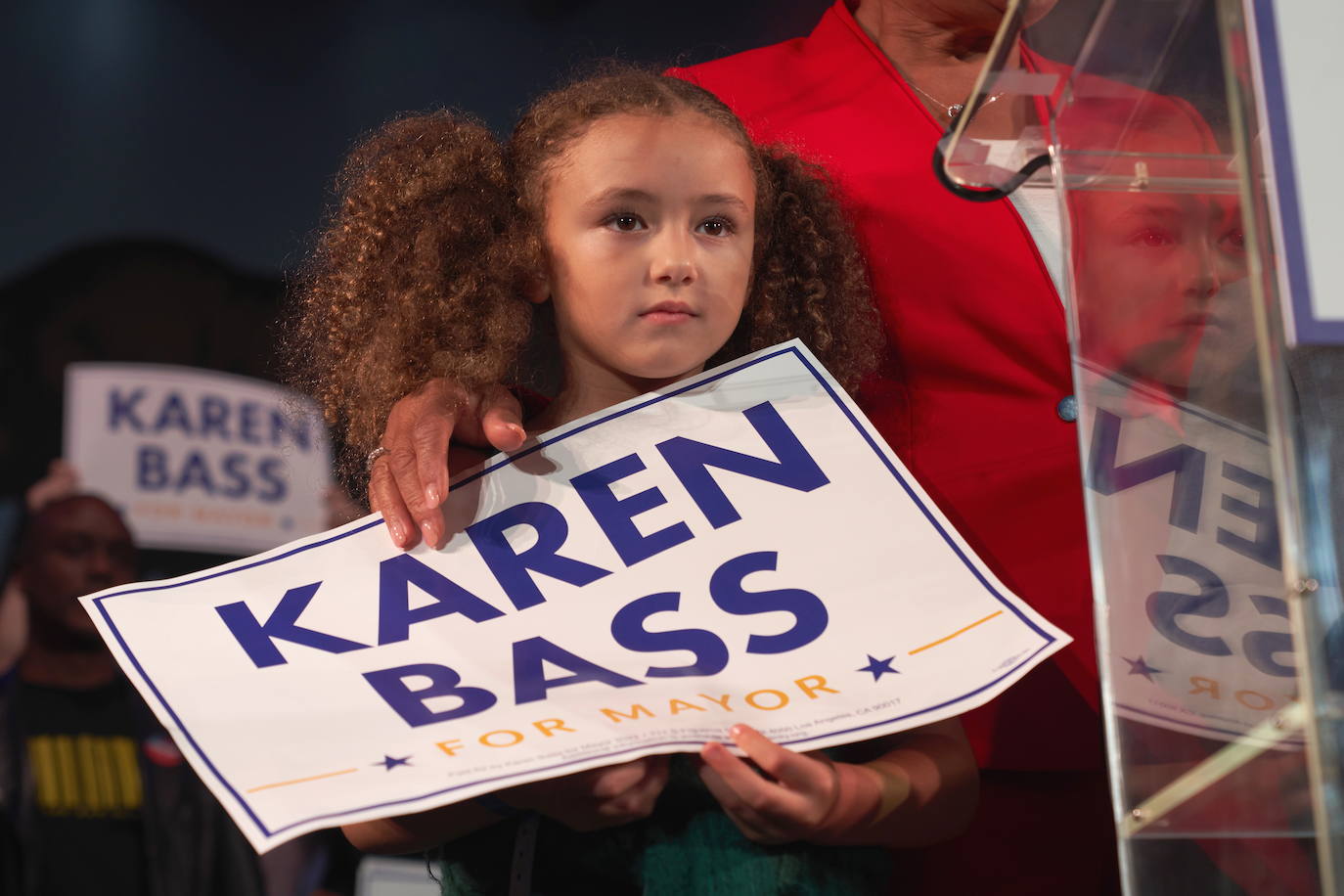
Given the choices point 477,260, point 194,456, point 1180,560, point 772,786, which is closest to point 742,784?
point 772,786

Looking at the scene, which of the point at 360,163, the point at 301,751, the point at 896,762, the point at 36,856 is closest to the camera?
the point at 301,751

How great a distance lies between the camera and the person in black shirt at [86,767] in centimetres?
220

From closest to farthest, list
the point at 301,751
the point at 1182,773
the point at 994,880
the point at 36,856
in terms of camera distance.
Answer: the point at 1182,773 → the point at 301,751 → the point at 994,880 → the point at 36,856

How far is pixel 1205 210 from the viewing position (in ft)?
1.87

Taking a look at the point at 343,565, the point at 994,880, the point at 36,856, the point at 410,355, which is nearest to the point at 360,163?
the point at 410,355

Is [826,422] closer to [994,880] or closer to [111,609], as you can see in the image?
[994,880]

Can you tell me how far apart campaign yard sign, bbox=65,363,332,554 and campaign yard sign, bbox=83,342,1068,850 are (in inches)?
63.6

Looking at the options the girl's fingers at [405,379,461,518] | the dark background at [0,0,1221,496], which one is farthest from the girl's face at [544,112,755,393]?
the dark background at [0,0,1221,496]

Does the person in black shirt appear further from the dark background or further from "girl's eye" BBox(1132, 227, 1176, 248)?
"girl's eye" BBox(1132, 227, 1176, 248)

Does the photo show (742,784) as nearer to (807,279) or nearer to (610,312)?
(610,312)

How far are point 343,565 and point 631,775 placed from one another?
0.23 metres

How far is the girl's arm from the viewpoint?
700 millimetres

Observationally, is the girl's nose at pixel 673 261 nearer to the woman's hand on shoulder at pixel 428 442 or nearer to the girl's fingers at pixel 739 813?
the woman's hand on shoulder at pixel 428 442

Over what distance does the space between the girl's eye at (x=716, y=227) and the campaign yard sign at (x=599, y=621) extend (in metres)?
0.10
